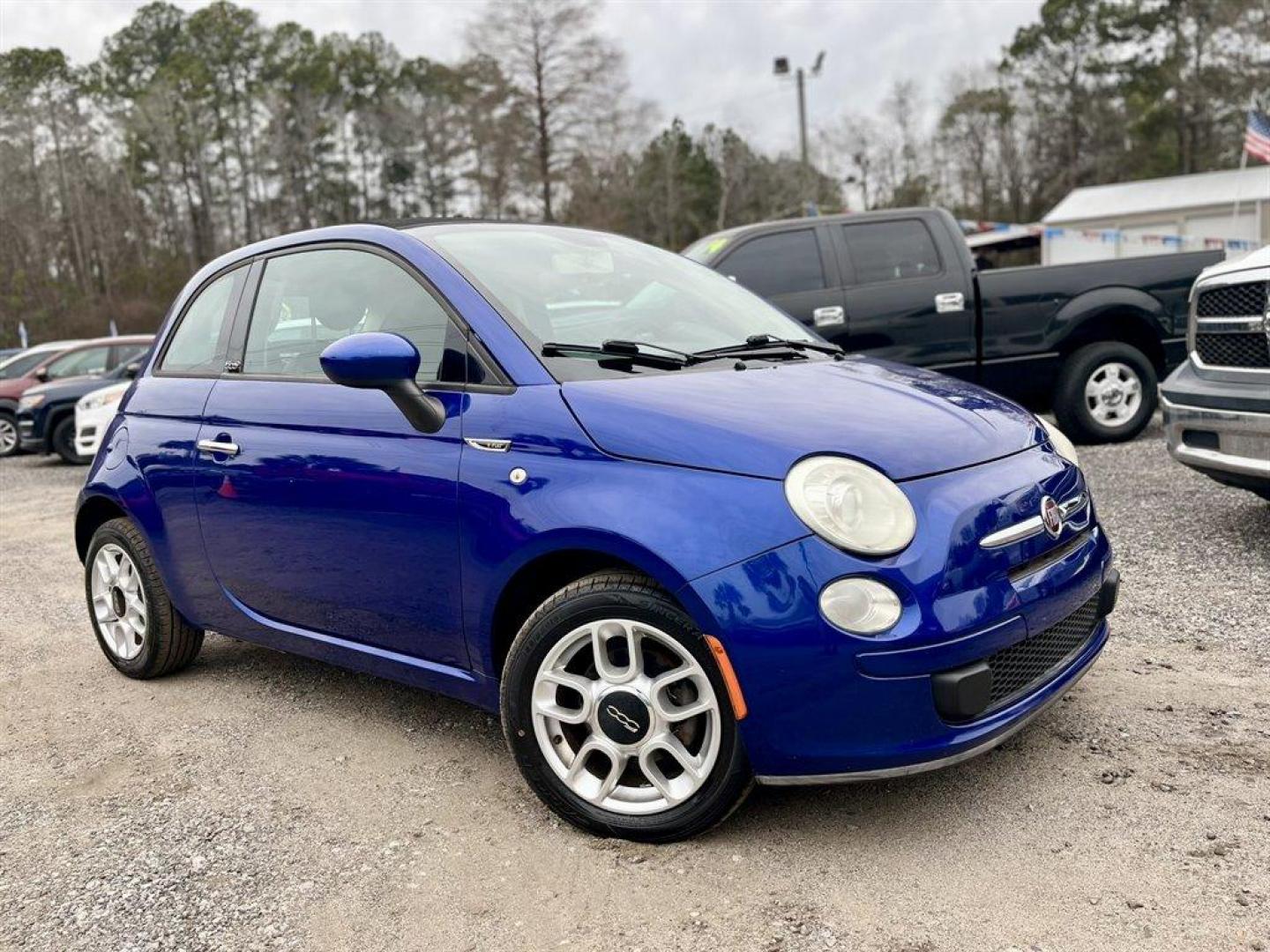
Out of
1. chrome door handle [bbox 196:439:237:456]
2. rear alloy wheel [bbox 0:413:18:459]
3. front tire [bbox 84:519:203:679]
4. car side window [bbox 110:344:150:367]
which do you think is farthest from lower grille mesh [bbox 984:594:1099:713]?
rear alloy wheel [bbox 0:413:18:459]

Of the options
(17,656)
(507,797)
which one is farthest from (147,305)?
(507,797)

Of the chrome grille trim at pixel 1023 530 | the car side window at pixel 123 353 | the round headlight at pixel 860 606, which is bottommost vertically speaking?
the round headlight at pixel 860 606

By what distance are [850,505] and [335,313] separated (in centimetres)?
191

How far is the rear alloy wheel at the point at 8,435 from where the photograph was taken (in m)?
15.7

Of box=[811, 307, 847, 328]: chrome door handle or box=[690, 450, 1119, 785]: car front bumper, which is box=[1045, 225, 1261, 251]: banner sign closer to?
box=[811, 307, 847, 328]: chrome door handle

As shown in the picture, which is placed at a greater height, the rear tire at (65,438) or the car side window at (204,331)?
the car side window at (204,331)

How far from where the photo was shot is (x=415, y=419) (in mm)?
2938

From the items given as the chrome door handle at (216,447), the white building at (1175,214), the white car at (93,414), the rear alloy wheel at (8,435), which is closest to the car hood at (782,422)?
the chrome door handle at (216,447)

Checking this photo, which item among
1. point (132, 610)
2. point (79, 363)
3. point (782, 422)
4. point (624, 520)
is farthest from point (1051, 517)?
point (79, 363)

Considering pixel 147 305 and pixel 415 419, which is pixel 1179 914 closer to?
pixel 415 419

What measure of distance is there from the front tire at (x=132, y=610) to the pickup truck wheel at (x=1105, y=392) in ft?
21.2

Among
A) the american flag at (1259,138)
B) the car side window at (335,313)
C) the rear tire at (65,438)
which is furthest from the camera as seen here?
the american flag at (1259,138)

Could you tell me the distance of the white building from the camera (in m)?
31.3

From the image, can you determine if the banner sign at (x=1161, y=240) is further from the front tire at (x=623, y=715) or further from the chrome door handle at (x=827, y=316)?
the front tire at (x=623, y=715)
